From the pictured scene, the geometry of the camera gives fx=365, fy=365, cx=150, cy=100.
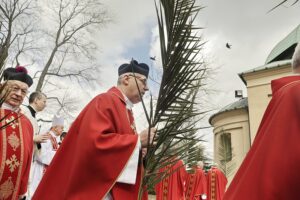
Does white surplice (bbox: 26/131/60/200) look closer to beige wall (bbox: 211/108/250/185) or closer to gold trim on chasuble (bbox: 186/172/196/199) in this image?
gold trim on chasuble (bbox: 186/172/196/199)

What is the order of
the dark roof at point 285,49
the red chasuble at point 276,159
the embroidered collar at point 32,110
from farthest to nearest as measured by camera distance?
the dark roof at point 285,49 < the embroidered collar at point 32,110 < the red chasuble at point 276,159

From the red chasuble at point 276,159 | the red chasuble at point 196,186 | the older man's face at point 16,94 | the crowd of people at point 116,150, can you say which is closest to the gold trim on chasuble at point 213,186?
the red chasuble at point 196,186

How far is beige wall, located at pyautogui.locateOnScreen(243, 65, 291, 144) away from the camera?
26172mm

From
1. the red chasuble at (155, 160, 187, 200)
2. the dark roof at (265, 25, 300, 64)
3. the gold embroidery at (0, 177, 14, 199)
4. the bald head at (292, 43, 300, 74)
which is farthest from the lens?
the dark roof at (265, 25, 300, 64)

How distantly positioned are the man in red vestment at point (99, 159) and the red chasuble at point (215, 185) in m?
11.5

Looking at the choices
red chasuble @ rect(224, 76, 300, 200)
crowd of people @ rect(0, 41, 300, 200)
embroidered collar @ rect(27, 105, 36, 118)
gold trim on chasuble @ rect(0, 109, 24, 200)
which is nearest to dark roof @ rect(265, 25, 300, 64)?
embroidered collar @ rect(27, 105, 36, 118)

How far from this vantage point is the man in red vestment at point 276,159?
1437mm

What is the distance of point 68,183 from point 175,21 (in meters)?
1.46

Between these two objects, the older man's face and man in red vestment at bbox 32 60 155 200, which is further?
the older man's face

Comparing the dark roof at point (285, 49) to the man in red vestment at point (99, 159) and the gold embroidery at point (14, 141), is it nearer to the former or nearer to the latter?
the gold embroidery at point (14, 141)

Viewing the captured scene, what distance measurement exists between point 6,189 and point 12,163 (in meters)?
0.27

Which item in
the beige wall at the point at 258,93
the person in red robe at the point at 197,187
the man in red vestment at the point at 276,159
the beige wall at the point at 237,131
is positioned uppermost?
the beige wall at the point at 258,93

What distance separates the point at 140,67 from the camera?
11.7ft

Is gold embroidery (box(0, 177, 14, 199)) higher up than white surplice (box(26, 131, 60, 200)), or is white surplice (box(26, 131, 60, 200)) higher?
white surplice (box(26, 131, 60, 200))
